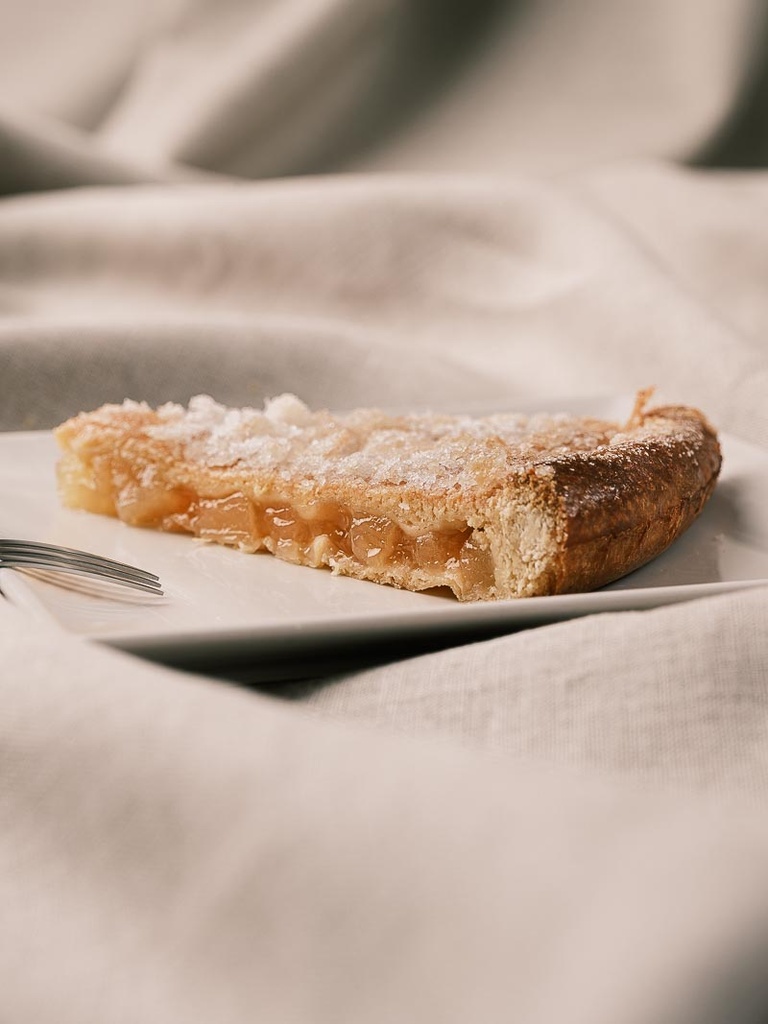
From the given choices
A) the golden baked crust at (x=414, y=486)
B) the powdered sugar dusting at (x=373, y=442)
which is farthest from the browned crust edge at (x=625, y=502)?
the powdered sugar dusting at (x=373, y=442)

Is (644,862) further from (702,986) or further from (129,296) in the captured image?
(129,296)

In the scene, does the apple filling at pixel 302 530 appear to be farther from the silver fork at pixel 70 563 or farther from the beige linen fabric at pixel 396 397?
the beige linen fabric at pixel 396 397

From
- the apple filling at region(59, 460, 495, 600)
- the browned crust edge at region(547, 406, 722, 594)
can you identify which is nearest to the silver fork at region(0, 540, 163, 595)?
the apple filling at region(59, 460, 495, 600)

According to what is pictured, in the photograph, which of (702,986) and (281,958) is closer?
(702,986)

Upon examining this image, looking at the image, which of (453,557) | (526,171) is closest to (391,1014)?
(453,557)

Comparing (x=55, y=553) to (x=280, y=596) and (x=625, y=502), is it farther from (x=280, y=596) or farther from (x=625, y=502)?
(x=625, y=502)

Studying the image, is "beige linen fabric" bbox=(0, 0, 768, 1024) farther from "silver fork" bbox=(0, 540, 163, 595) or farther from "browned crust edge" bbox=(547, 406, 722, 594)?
"silver fork" bbox=(0, 540, 163, 595)

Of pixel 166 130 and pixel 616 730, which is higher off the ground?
pixel 166 130
